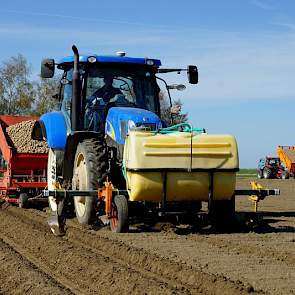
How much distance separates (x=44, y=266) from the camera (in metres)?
6.23

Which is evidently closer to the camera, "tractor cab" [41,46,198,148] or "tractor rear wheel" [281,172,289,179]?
"tractor cab" [41,46,198,148]

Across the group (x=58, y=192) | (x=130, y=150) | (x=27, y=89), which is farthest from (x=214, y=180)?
(x=27, y=89)

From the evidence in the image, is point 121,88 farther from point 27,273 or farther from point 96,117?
point 27,273

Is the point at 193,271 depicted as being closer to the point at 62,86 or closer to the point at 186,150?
the point at 186,150

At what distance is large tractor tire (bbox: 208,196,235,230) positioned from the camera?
8688mm

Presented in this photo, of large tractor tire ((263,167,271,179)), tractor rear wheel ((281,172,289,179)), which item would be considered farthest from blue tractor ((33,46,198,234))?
large tractor tire ((263,167,271,179))

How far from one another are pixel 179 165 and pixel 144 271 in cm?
216

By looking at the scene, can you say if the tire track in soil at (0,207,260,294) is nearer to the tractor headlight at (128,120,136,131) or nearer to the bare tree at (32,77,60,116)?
the tractor headlight at (128,120,136,131)

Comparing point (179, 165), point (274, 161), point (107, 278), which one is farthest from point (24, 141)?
point (274, 161)

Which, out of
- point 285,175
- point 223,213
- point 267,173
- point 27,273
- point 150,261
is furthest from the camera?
point 267,173

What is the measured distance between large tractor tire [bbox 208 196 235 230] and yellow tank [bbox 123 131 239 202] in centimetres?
74

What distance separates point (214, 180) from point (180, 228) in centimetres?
114

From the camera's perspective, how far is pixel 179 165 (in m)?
7.70

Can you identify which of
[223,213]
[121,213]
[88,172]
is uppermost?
[88,172]
